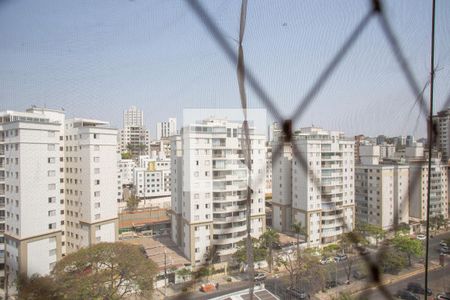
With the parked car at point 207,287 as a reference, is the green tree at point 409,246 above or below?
below

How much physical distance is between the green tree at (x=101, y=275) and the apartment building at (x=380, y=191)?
0.55 m

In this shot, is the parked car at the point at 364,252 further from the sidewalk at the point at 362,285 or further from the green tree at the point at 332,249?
the green tree at the point at 332,249

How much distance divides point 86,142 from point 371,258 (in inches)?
26.1

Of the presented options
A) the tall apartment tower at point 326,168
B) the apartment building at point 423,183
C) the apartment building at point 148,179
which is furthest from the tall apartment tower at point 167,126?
the apartment building at point 148,179

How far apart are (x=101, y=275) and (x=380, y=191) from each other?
0.72 metres

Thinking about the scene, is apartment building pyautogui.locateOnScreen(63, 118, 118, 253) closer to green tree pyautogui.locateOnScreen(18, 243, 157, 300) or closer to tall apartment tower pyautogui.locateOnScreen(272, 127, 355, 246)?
green tree pyautogui.locateOnScreen(18, 243, 157, 300)

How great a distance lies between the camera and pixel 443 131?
640 mm

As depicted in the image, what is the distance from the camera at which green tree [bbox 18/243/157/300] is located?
19.1 inches

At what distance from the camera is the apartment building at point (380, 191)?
0.62 meters

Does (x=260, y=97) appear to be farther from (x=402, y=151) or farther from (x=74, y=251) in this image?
(x=74, y=251)

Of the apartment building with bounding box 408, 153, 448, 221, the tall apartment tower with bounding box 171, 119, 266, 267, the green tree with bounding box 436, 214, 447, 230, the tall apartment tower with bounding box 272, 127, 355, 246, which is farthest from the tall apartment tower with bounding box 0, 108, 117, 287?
the green tree with bounding box 436, 214, 447, 230

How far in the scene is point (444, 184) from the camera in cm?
71

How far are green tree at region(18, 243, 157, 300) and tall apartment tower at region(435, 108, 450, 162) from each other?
758 mm

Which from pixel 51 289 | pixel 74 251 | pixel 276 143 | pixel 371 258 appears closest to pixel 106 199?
pixel 74 251
